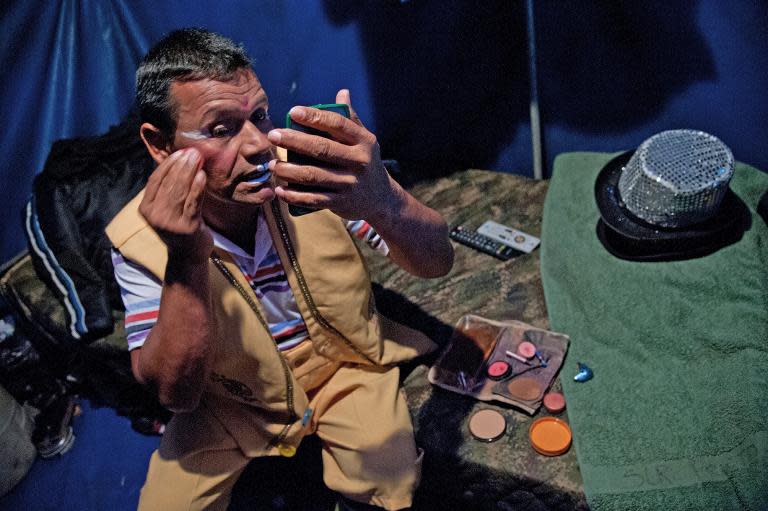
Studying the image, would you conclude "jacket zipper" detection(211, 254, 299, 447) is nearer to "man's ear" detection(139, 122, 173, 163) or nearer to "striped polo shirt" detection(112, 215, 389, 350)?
"striped polo shirt" detection(112, 215, 389, 350)

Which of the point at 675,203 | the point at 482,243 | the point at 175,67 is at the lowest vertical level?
the point at 482,243

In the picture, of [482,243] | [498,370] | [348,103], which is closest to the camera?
[348,103]

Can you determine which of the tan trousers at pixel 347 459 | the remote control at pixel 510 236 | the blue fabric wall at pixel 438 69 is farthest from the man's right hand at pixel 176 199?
the blue fabric wall at pixel 438 69

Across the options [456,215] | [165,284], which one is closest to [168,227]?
[165,284]

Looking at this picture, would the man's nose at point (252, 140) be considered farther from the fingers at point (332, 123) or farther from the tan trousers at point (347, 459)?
the tan trousers at point (347, 459)

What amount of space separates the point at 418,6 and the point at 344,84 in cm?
45

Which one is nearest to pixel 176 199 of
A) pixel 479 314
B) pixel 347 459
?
pixel 347 459

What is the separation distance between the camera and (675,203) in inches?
71.1

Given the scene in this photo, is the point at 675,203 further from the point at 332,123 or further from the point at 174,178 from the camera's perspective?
the point at 174,178

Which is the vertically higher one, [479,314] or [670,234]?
[670,234]

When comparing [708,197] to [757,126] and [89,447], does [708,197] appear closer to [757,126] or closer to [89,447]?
[757,126]

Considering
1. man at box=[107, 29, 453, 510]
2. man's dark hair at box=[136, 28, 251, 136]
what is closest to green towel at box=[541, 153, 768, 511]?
man at box=[107, 29, 453, 510]

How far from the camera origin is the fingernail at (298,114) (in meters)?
1.03

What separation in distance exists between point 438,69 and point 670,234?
112cm
